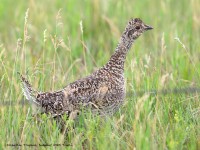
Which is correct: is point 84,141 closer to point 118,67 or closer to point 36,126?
point 36,126

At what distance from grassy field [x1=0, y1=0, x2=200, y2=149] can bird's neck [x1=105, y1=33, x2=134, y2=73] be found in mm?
130

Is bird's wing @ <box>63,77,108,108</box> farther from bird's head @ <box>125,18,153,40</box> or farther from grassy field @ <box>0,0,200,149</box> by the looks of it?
bird's head @ <box>125,18,153,40</box>

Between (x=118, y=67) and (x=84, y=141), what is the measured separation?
1.12 m

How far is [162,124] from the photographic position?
6.02m

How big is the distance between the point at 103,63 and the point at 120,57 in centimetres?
126

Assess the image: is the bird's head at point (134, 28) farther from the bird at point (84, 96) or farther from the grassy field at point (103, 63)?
the bird at point (84, 96)

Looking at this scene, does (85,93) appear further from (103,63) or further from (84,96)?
(103,63)

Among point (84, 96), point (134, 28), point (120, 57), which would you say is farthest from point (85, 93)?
point (134, 28)

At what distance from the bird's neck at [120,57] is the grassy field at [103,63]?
0.13 meters

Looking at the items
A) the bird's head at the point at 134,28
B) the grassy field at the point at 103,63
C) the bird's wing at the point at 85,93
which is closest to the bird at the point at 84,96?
the bird's wing at the point at 85,93

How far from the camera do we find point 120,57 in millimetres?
6926

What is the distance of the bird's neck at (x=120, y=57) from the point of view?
268 inches

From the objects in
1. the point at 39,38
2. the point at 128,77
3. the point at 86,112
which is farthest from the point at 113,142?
the point at 39,38

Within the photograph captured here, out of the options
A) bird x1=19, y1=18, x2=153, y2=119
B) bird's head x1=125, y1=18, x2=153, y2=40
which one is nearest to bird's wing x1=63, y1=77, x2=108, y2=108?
bird x1=19, y1=18, x2=153, y2=119
